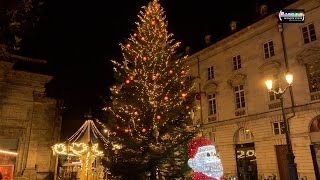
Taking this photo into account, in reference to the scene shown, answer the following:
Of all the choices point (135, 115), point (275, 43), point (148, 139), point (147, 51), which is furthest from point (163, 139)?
point (275, 43)

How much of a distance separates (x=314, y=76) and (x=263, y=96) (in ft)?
14.3

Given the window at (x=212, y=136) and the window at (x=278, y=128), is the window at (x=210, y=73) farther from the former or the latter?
the window at (x=278, y=128)

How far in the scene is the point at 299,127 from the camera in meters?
20.5

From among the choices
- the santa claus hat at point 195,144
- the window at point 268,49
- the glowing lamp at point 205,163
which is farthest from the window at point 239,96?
the glowing lamp at point 205,163

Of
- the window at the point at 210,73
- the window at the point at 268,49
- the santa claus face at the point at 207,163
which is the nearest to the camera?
the santa claus face at the point at 207,163

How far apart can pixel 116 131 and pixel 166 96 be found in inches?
105

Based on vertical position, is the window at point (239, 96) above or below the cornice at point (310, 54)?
below

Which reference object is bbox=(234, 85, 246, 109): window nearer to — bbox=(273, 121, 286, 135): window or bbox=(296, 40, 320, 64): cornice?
bbox=(273, 121, 286, 135): window

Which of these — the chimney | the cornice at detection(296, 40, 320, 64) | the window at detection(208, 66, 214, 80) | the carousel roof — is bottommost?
the carousel roof

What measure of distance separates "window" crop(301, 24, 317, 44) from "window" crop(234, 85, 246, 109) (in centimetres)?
689

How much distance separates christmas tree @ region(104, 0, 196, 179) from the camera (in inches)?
450

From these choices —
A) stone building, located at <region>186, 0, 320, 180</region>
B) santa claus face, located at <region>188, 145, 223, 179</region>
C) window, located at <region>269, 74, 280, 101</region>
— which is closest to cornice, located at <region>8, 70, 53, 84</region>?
stone building, located at <region>186, 0, 320, 180</region>

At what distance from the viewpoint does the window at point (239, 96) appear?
25.4m

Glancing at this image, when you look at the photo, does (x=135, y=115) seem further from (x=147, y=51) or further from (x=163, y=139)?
(x=147, y=51)
